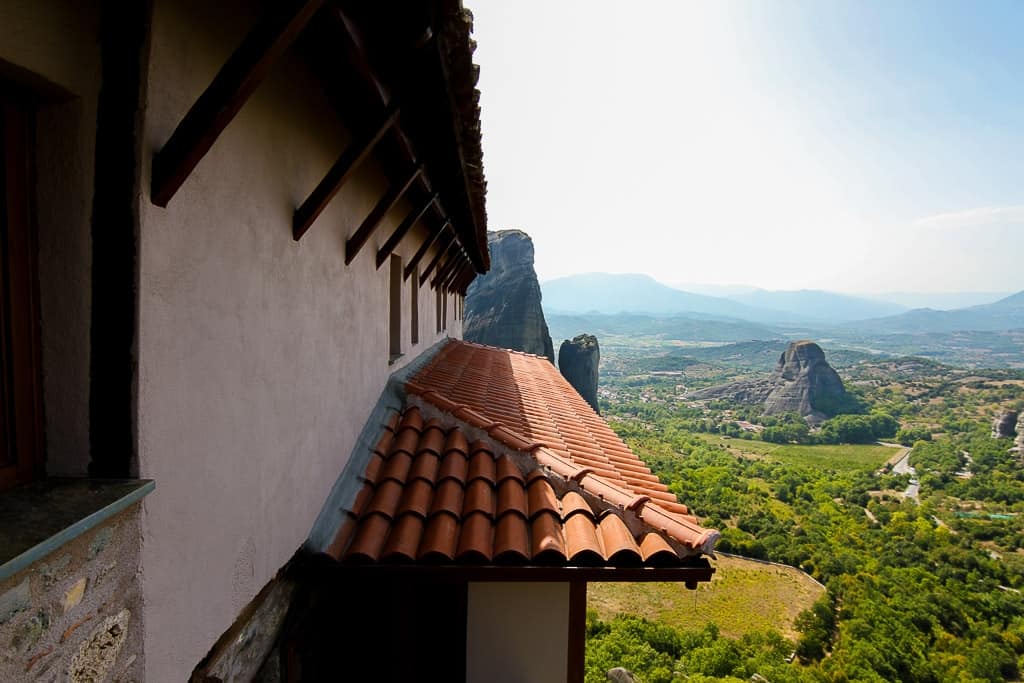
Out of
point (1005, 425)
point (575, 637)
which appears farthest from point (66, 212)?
point (1005, 425)

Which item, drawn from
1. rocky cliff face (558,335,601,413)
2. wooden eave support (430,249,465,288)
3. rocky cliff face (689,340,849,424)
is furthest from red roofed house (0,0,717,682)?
rocky cliff face (689,340,849,424)

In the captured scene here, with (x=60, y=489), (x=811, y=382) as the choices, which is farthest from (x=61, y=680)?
(x=811, y=382)

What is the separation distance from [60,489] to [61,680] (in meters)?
0.50

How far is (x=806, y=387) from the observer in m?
104

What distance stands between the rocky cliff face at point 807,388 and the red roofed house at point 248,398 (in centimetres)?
11337

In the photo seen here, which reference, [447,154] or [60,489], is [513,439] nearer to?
[447,154]

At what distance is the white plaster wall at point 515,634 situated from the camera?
3.78 m

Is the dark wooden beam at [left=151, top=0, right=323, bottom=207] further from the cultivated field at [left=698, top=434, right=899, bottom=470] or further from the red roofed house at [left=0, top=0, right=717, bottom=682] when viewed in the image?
the cultivated field at [left=698, top=434, right=899, bottom=470]

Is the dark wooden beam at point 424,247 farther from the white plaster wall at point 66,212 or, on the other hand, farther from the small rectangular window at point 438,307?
the white plaster wall at point 66,212

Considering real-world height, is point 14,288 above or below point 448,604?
above

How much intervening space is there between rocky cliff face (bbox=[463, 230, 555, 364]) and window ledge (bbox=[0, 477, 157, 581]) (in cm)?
4278

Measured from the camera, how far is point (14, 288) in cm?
142

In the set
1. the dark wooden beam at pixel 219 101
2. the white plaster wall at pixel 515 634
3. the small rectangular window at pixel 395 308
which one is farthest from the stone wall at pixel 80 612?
the small rectangular window at pixel 395 308

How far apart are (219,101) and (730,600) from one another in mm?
40190
